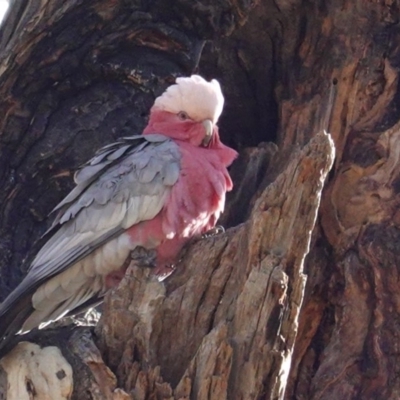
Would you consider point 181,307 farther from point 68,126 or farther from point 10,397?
point 68,126

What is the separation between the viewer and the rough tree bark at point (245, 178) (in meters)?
3.68

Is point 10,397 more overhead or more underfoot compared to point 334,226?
more overhead

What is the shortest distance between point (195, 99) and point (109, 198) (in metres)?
0.61

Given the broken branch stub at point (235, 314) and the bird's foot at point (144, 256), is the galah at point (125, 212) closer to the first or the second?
the bird's foot at point (144, 256)

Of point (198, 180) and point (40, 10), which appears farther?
point (40, 10)

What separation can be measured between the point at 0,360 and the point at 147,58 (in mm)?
1887

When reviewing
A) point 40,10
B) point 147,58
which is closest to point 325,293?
point 147,58

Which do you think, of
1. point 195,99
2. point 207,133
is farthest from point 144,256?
point 195,99

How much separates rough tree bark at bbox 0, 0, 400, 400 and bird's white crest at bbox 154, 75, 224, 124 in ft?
1.26

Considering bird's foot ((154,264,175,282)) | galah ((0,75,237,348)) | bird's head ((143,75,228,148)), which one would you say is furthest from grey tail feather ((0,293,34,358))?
bird's head ((143,75,228,148))

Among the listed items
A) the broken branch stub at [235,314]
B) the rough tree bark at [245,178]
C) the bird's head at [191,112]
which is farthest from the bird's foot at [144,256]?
the bird's head at [191,112]

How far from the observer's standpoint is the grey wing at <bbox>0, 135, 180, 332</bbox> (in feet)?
14.2

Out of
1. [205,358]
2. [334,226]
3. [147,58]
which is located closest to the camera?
[205,358]

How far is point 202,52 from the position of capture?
18.1 ft
